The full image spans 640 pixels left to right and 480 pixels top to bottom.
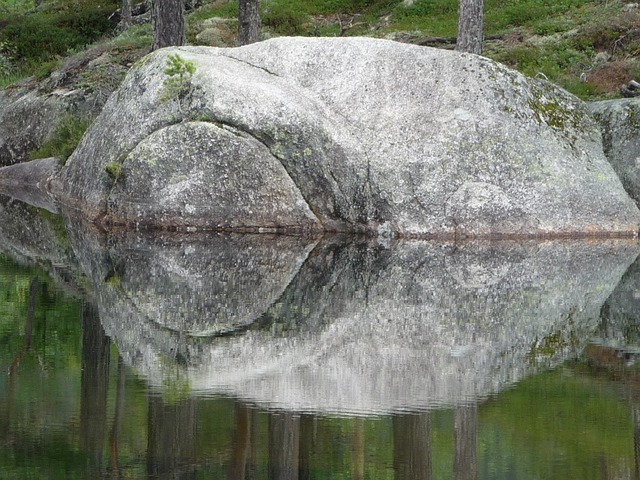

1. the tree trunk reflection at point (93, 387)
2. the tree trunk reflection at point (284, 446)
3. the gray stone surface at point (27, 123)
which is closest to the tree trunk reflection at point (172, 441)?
the tree trunk reflection at point (93, 387)

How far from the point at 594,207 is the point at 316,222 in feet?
13.8

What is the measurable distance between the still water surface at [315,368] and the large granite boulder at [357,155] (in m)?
2.82

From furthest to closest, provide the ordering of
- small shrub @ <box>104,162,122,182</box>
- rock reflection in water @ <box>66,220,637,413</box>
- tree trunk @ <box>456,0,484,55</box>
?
tree trunk @ <box>456,0,484,55</box> < small shrub @ <box>104,162,122,182</box> < rock reflection in water @ <box>66,220,637,413</box>

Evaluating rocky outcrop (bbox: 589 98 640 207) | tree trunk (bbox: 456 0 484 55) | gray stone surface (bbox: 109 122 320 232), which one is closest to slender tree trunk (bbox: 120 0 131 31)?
tree trunk (bbox: 456 0 484 55)

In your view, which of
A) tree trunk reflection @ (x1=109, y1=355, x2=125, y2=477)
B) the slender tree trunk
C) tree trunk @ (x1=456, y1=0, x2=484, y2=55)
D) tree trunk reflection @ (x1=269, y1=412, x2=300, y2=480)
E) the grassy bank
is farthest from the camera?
the slender tree trunk

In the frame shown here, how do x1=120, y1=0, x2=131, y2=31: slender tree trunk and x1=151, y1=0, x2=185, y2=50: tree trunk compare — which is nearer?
x1=151, y1=0, x2=185, y2=50: tree trunk

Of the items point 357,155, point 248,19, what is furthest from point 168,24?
point 357,155

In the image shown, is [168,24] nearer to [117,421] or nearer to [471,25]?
[471,25]

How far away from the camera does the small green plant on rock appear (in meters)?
16.8

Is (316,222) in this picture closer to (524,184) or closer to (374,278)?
(524,184)

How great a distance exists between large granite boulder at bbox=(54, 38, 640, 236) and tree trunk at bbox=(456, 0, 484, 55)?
3.06 meters

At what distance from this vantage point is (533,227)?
1659cm

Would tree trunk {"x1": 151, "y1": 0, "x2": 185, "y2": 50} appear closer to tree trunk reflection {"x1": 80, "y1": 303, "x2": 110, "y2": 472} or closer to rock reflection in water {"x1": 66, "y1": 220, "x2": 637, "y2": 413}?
rock reflection in water {"x1": 66, "y1": 220, "x2": 637, "y2": 413}

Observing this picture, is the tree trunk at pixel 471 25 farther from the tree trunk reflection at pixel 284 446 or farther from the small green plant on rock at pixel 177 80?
the tree trunk reflection at pixel 284 446
